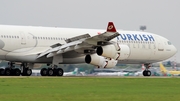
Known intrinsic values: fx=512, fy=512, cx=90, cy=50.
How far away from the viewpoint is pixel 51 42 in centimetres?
4128

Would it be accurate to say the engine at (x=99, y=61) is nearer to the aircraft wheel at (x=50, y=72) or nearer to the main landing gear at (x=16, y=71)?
the aircraft wheel at (x=50, y=72)

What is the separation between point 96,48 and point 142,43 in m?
8.45

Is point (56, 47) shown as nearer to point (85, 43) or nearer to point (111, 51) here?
point (85, 43)

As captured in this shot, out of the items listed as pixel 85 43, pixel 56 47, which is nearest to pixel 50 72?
pixel 56 47

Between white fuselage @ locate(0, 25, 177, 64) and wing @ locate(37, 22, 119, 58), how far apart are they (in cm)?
128

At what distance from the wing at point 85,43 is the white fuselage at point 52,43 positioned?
128 cm

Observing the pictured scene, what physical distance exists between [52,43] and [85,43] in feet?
15.8

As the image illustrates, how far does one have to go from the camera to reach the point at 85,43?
37312mm

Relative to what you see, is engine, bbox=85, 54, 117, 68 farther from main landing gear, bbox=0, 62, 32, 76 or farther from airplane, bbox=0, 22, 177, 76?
main landing gear, bbox=0, 62, 32, 76

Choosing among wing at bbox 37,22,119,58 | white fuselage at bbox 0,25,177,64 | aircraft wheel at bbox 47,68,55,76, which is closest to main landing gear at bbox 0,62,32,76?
white fuselage at bbox 0,25,177,64

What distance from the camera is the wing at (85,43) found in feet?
120

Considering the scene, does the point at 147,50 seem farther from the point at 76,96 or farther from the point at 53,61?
the point at 76,96

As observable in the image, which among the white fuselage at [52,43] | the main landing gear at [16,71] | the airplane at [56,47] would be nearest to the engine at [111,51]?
the airplane at [56,47]

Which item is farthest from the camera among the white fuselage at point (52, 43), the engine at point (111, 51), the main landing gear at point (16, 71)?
the main landing gear at point (16, 71)
